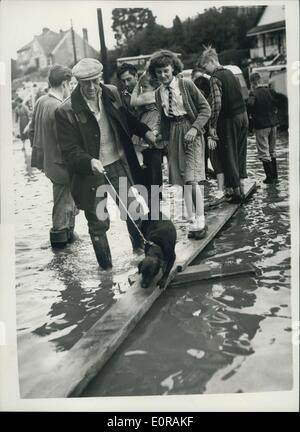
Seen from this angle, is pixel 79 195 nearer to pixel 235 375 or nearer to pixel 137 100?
pixel 137 100

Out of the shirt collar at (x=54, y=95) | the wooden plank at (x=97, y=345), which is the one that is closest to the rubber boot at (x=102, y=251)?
the wooden plank at (x=97, y=345)

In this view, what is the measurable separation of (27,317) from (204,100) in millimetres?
2130

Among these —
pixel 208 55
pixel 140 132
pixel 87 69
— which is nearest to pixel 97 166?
pixel 140 132

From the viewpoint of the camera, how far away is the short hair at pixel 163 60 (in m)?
3.90

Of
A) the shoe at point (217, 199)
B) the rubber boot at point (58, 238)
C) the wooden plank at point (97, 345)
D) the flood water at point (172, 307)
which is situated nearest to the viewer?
the wooden plank at point (97, 345)

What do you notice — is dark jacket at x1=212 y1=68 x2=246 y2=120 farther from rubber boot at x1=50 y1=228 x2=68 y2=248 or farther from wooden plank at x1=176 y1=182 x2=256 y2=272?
rubber boot at x1=50 y1=228 x2=68 y2=248

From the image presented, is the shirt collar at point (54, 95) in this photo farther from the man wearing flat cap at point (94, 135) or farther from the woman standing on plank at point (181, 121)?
the woman standing on plank at point (181, 121)

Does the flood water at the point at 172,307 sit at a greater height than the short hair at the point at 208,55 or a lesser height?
lesser

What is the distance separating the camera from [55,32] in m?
3.81

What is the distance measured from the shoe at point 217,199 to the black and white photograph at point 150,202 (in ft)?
0.06

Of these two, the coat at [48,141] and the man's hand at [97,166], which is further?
the coat at [48,141]

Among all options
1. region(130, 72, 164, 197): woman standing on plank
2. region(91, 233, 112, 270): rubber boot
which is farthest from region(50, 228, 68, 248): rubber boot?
region(130, 72, 164, 197): woman standing on plank

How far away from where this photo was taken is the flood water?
3.09 meters
